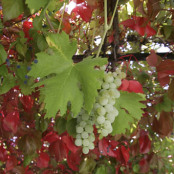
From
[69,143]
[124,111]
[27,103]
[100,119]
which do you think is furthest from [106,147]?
[100,119]

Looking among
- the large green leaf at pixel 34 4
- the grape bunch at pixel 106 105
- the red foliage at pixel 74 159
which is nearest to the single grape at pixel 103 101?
the grape bunch at pixel 106 105

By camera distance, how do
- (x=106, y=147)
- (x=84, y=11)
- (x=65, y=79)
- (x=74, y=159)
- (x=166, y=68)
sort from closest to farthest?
(x=65, y=79) < (x=166, y=68) < (x=84, y=11) < (x=106, y=147) < (x=74, y=159)

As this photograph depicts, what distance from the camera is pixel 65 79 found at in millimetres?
510

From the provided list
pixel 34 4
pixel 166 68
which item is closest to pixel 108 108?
pixel 34 4

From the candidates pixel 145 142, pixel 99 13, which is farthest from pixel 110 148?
pixel 99 13

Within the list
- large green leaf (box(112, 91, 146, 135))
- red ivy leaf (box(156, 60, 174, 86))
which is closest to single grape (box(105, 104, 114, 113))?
large green leaf (box(112, 91, 146, 135))

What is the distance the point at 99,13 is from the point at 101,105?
0.68 meters

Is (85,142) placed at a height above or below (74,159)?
above

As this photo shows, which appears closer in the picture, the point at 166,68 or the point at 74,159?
the point at 166,68

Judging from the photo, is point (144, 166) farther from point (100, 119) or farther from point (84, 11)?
point (100, 119)

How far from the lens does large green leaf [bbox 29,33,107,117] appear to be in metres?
0.49

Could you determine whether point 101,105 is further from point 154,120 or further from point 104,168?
point 104,168

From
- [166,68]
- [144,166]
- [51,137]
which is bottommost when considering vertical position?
[144,166]

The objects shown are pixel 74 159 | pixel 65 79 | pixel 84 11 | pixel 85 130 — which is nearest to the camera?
pixel 65 79
